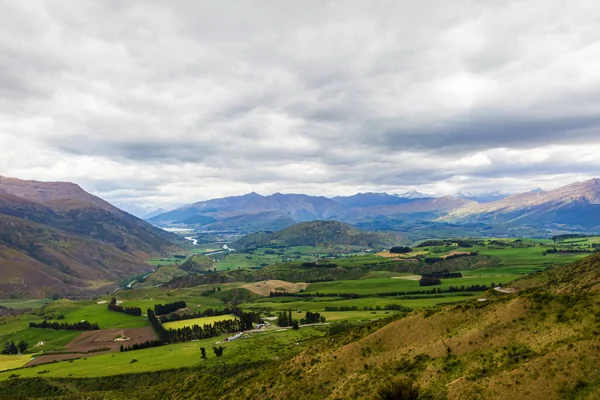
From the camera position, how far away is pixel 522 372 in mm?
50125

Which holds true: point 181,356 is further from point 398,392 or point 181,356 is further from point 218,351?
point 398,392

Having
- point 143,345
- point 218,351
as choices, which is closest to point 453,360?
point 218,351

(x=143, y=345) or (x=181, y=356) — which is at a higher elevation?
(x=181, y=356)

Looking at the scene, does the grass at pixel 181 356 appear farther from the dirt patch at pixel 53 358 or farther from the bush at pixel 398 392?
the bush at pixel 398 392

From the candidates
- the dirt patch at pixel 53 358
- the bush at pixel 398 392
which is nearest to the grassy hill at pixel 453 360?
the bush at pixel 398 392

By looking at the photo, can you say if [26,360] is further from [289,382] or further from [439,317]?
[439,317]

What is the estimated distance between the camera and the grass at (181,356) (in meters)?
135

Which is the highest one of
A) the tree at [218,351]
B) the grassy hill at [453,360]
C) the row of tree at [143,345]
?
the grassy hill at [453,360]

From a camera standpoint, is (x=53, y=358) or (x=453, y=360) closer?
(x=453, y=360)

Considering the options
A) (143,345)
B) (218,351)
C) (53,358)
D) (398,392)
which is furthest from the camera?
(53,358)

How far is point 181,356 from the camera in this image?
15088 cm

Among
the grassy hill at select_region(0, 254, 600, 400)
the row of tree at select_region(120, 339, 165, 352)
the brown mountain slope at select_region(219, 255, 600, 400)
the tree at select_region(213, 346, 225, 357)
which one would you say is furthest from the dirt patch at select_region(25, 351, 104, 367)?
the brown mountain slope at select_region(219, 255, 600, 400)

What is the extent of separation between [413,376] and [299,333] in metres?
108

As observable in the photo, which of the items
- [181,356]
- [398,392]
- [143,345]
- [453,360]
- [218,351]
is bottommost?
[143,345]
